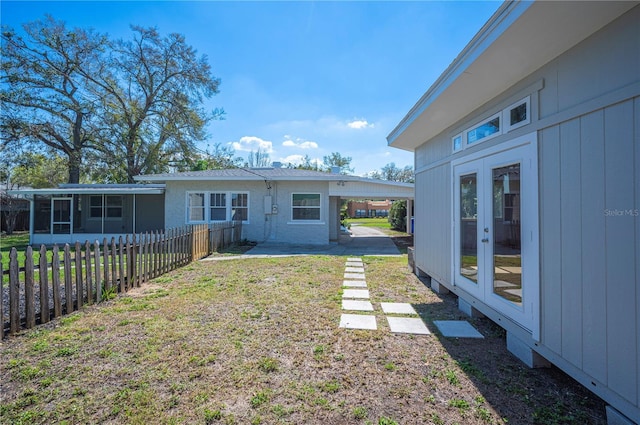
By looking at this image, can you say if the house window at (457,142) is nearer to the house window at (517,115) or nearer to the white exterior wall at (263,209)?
the house window at (517,115)

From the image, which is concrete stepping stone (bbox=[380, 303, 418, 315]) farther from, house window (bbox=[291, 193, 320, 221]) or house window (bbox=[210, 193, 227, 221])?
house window (bbox=[210, 193, 227, 221])

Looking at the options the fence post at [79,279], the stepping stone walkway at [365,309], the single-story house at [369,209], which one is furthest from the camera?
the single-story house at [369,209]

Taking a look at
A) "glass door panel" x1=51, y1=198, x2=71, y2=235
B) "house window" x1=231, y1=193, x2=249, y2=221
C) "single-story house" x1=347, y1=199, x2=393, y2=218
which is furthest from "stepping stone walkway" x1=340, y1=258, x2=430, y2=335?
"single-story house" x1=347, y1=199, x2=393, y2=218

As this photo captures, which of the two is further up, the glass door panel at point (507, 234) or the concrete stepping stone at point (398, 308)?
the glass door panel at point (507, 234)

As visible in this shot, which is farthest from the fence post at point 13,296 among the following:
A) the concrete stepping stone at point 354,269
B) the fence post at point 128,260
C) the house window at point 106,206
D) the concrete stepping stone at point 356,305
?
the house window at point 106,206

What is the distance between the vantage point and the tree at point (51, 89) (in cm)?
1912

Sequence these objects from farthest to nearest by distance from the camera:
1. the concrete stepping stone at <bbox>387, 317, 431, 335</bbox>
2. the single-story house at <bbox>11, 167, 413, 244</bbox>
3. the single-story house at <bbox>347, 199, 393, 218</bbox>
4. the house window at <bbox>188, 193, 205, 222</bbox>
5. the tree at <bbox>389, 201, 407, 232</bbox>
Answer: the single-story house at <bbox>347, 199, 393, 218</bbox> → the tree at <bbox>389, 201, 407, 232</bbox> → the house window at <bbox>188, 193, 205, 222</bbox> → the single-story house at <bbox>11, 167, 413, 244</bbox> → the concrete stepping stone at <bbox>387, 317, 431, 335</bbox>

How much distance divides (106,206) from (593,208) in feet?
60.0

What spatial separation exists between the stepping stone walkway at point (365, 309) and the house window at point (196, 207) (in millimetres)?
9470

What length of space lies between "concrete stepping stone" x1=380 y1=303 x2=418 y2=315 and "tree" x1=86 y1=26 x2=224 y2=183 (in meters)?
24.8

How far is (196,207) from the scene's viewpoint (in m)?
13.6

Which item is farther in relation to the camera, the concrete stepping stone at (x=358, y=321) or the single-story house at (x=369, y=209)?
the single-story house at (x=369, y=209)

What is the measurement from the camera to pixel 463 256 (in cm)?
446

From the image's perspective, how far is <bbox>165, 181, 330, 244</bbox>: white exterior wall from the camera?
13094mm
